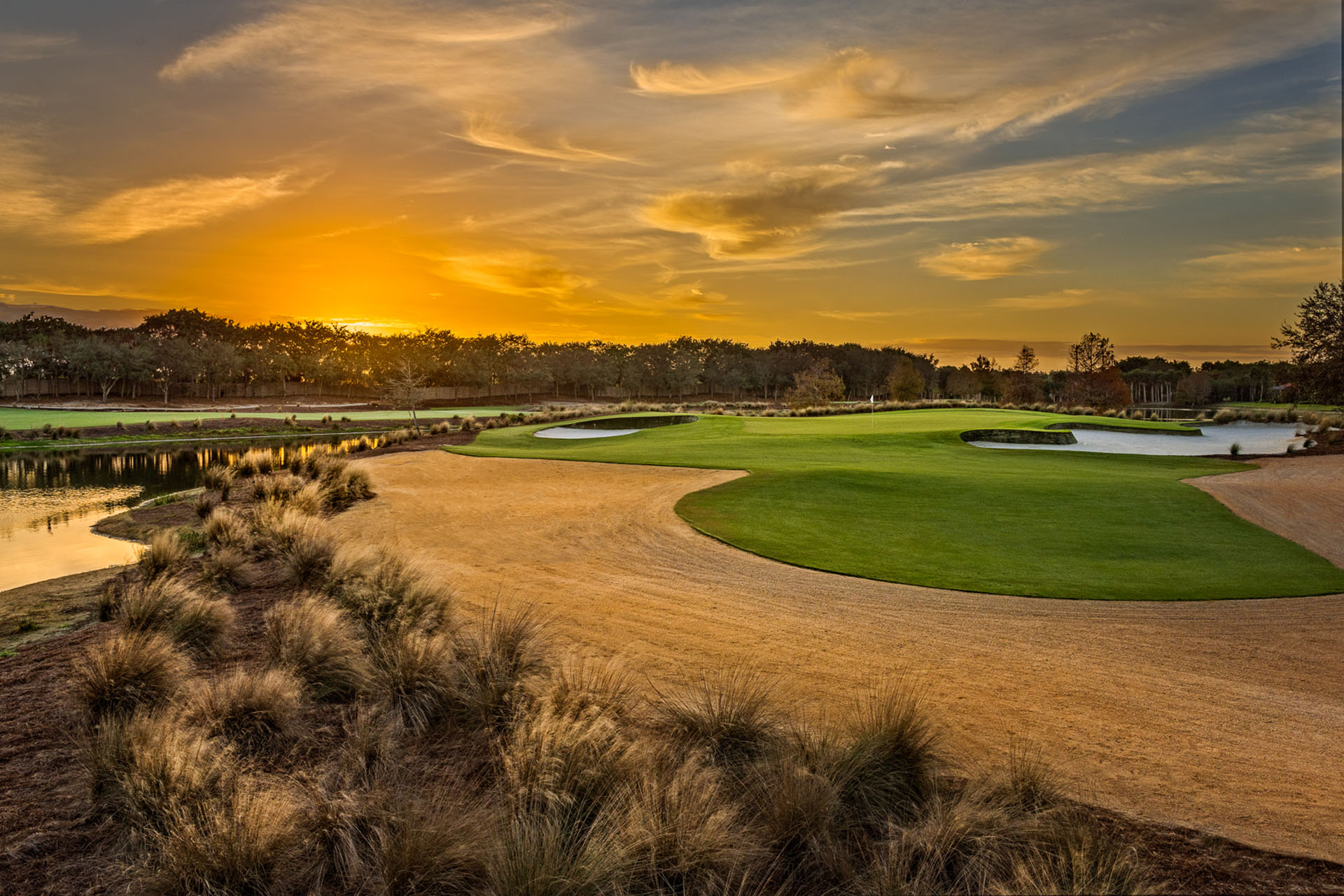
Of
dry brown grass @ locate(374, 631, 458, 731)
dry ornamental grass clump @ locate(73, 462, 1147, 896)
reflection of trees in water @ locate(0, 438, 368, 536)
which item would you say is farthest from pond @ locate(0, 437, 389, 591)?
dry brown grass @ locate(374, 631, 458, 731)

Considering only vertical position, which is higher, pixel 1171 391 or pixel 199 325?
pixel 199 325

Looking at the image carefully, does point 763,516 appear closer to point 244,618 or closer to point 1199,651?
point 1199,651

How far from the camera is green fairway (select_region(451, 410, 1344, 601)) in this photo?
9953mm

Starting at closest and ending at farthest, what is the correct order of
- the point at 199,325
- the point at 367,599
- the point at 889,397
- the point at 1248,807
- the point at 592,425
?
the point at 1248,807 < the point at 367,599 < the point at 592,425 < the point at 889,397 < the point at 199,325

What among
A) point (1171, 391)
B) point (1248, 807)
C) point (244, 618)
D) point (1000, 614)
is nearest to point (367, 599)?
point (244, 618)

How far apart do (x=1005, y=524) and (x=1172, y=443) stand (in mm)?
21045

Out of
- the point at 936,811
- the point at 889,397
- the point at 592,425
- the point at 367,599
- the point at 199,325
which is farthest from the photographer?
the point at 199,325

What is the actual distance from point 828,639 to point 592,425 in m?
31.1

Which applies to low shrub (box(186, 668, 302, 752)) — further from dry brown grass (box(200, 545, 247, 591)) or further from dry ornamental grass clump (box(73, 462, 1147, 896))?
dry brown grass (box(200, 545, 247, 591))

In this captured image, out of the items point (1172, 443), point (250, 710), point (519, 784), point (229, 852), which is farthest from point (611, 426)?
point (229, 852)

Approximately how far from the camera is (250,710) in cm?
557

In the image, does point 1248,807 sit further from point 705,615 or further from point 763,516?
point 763,516

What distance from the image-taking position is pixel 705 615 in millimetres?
8570

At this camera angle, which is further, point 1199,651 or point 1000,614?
point 1000,614
